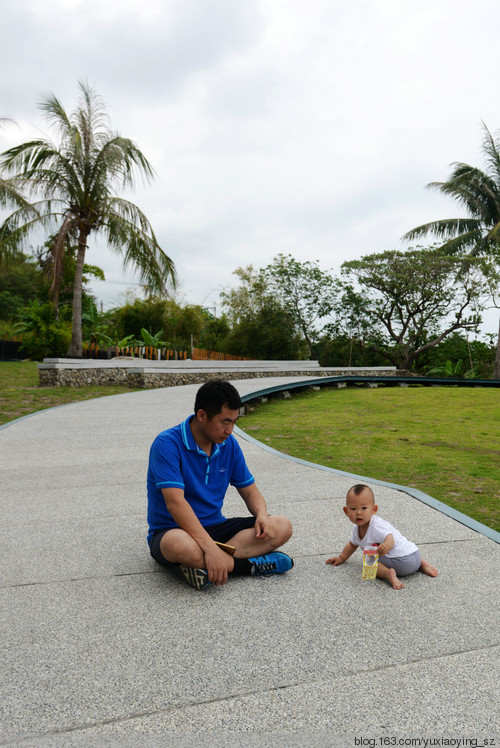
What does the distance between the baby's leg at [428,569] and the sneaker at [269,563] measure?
0.74 metres

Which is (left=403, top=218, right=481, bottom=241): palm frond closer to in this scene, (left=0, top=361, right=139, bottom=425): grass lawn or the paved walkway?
(left=0, top=361, right=139, bottom=425): grass lawn

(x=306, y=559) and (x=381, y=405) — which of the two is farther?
(x=381, y=405)

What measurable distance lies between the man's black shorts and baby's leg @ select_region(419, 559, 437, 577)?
0.96m

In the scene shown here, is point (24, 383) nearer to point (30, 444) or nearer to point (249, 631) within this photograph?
point (30, 444)

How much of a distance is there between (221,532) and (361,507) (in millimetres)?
773

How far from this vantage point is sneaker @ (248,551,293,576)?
298cm

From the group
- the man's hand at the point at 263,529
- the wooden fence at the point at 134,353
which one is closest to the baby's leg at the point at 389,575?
the man's hand at the point at 263,529

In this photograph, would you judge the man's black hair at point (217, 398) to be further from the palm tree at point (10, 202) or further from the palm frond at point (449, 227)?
the palm frond at point (449, 227)

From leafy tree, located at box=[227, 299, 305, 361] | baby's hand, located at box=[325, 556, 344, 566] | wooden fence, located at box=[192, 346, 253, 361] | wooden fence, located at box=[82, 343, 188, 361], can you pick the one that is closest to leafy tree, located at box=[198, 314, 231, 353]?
leafy tree, located at box=[227, 299, 305, 361]

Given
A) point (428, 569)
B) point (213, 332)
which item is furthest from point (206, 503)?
point (213, 332)

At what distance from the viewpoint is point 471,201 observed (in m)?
22.5

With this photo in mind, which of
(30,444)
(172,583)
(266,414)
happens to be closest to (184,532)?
(172,583)

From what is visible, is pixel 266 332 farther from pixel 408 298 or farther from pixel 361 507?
pixel 361 507

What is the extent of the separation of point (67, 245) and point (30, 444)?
11.4 metres
